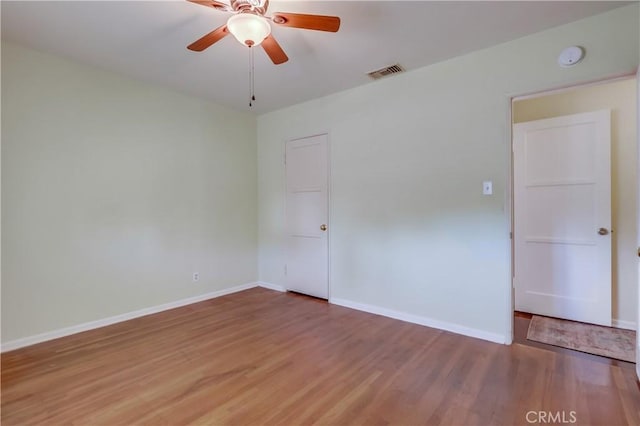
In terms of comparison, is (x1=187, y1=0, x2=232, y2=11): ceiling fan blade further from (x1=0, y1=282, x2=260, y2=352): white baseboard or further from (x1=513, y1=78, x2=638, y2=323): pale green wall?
(x1=513, y1=78, x2=638, y2=323): pale green wall

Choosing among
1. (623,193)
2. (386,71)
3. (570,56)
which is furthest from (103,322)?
(623,193)

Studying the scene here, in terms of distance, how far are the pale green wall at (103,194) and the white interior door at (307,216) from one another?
825 mm

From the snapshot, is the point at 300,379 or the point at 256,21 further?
the point at 300,379

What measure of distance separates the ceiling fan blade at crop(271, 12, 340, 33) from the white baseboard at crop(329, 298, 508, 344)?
2720mm

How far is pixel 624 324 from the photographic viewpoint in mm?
2949

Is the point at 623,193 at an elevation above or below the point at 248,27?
below

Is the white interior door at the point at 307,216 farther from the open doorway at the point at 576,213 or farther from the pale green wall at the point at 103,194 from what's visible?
the open doorway at the point at 576,213

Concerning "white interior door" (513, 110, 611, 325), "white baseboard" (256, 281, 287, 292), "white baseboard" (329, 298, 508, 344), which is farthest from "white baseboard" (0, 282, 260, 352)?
"white interior door" (513, 110, 611, 325)

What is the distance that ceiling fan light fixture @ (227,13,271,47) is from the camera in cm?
178

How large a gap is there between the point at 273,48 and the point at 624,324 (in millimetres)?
4026

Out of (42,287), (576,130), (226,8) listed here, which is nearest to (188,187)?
(42,287)

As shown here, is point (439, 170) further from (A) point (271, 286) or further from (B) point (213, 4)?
(A) point (271, 286)

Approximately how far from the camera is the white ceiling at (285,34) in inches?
85.6

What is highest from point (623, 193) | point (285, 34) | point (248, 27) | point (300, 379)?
point (285, 34)
